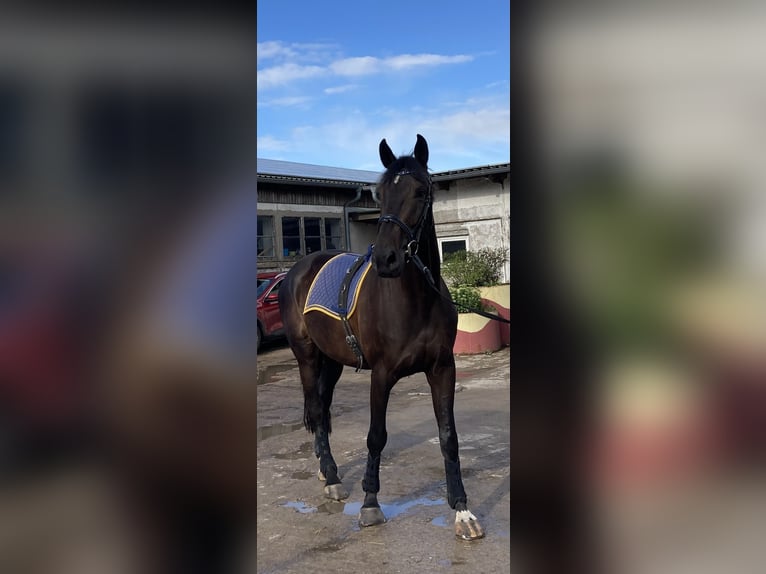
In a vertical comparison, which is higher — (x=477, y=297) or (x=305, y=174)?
(x=305, y=174)

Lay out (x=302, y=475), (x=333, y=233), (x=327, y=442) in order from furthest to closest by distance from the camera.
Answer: (x=333, y=233) < (x=302, y=475) < (x=327, y=442)

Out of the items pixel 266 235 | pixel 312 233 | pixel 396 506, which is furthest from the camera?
pixel 312 233

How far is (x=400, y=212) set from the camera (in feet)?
11.0

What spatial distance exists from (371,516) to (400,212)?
1.98 meters

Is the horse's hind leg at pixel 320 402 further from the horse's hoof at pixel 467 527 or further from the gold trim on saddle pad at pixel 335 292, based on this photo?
the horse's hoof at pixel 467 527

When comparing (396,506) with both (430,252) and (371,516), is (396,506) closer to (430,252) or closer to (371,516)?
(371,516)

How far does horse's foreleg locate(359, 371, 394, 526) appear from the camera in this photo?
3.79 metres

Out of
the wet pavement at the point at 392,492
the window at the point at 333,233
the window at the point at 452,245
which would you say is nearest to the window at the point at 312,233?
the window at the point at 333,233

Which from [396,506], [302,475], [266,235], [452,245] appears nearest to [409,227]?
[396,506]


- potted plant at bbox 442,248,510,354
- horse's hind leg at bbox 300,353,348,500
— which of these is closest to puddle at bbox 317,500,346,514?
horse's hind leg at bbox 300,353,348,500

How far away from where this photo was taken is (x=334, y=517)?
13.2 feet

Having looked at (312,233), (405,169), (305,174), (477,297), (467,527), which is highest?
(305,174)

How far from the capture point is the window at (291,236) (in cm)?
1662
